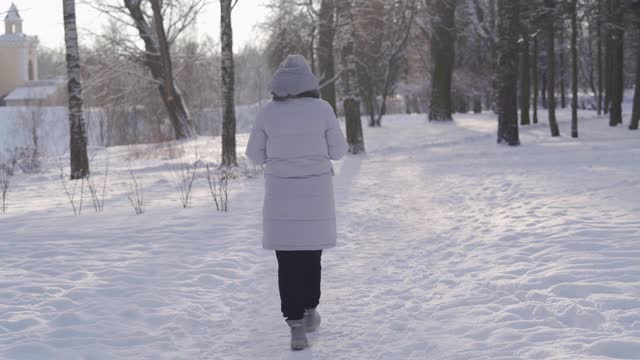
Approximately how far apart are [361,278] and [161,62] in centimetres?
2371

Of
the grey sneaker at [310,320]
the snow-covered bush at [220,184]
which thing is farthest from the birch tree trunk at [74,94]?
the grey sneaker at [310,320]

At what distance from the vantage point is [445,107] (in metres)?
30.6

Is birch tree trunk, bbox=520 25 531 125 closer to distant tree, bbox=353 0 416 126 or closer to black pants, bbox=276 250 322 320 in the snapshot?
distant tree, bbox=353 0 416 126

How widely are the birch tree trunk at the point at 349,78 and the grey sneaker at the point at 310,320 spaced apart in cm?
1387

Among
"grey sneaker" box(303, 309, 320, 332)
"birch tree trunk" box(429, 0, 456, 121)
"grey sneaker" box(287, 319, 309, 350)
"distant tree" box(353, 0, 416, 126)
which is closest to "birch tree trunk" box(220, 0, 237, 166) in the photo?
"distant tree" box(353, 0, 416, 126)

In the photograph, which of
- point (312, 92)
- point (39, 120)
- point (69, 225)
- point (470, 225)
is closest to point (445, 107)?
point (39, 120)

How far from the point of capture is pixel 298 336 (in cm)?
449

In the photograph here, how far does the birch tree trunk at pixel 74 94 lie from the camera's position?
1416cm

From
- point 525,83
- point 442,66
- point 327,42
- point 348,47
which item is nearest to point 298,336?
point 348,47

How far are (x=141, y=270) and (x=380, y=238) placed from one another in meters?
3.24

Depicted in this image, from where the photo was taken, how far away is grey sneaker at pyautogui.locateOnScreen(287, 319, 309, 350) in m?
4.47

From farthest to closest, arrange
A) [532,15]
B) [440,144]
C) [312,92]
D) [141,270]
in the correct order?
[532,15] → [440,144] → [141,270] → [312,92]

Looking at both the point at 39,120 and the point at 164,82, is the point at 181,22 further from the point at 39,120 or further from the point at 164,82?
the point at 39,120

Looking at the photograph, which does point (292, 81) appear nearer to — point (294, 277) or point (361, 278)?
point (294, 277)
